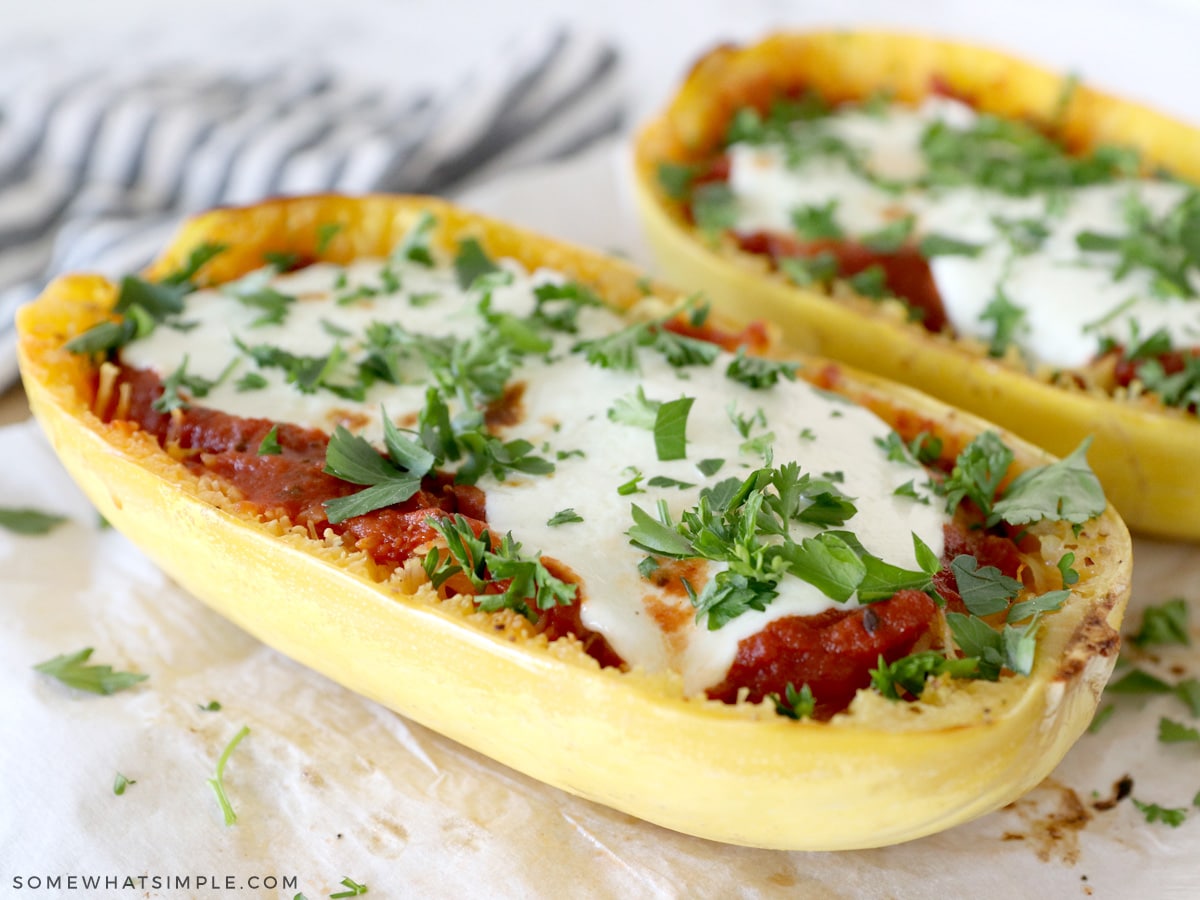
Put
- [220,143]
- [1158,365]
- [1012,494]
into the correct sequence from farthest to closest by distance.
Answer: [220,143], [1158,365], [1012,494]

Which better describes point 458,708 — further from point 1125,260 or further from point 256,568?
point 1125,260

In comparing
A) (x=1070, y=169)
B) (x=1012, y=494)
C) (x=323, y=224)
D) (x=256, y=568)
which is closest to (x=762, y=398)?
(x=1012, y=494)

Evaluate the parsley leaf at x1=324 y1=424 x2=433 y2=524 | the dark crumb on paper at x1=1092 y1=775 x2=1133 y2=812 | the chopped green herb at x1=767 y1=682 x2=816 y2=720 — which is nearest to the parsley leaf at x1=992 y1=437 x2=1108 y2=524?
the dark crumb on paper at x1=1092 y1=775 x2=1133 y2=812

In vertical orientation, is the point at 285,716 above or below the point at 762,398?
below

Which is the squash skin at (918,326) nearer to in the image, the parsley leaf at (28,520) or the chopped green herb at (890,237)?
the chopped green herb at (890,237)

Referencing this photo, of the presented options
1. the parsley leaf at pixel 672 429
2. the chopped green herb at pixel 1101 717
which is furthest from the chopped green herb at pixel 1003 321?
the parsley leaf at pixel 672 429
